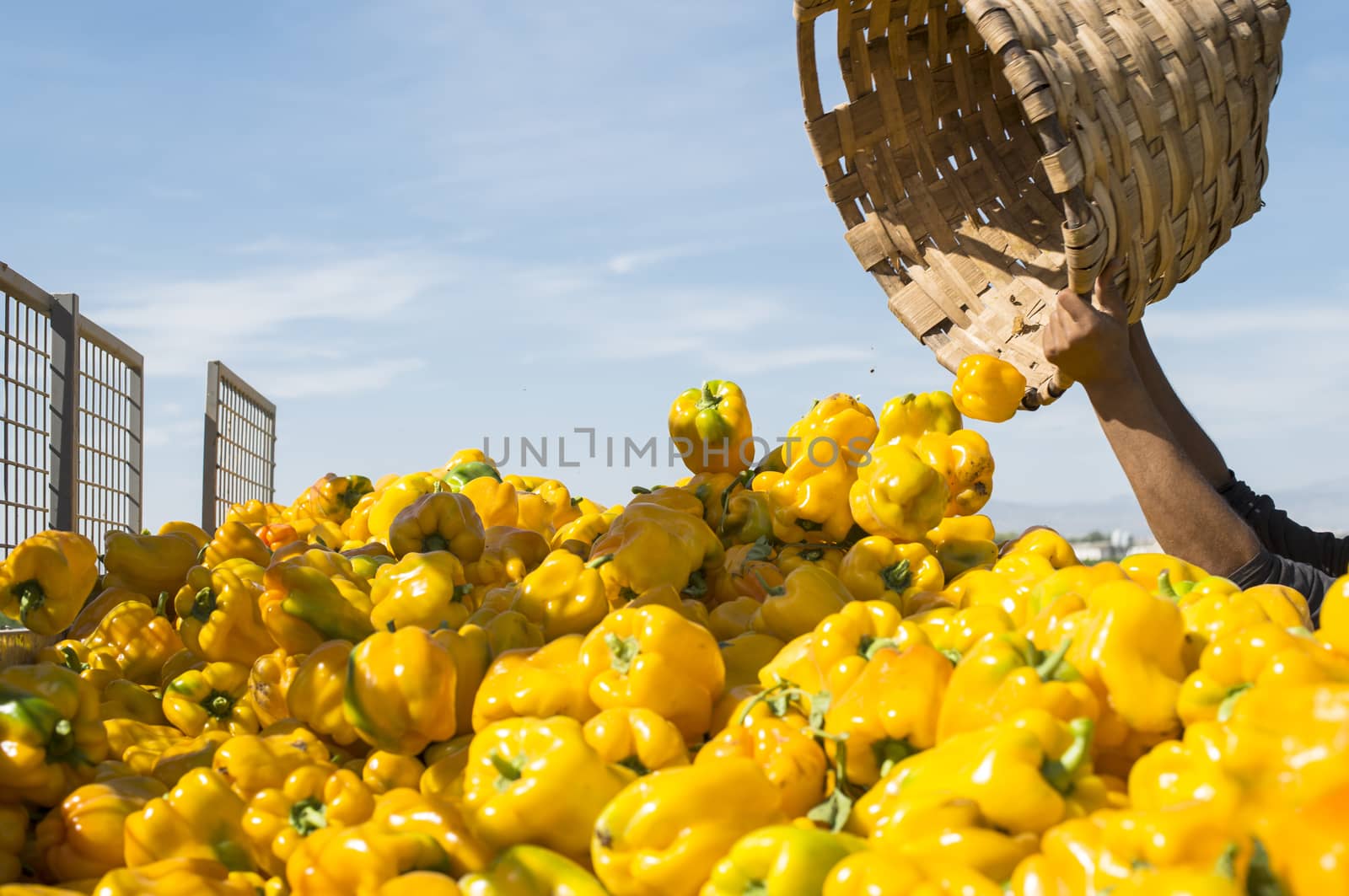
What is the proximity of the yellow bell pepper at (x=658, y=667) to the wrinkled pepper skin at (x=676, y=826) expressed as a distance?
298mm

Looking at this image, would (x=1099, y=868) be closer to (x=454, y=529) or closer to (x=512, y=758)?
(x=512, y=758)

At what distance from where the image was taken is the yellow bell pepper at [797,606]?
2.59 metres

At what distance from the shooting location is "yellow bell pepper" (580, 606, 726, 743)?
2.12 meters

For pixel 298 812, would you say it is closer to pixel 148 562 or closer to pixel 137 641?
pixel 137 641

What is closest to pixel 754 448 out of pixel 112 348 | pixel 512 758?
pixel 512 758

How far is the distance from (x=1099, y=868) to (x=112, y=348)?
16.4 ft

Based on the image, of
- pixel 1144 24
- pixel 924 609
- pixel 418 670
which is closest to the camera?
pixel 418 670

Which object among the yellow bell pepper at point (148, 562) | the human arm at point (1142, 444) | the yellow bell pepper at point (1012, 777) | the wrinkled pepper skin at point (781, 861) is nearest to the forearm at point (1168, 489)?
the human arm at point (1142, 444)

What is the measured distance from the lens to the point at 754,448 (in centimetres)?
402

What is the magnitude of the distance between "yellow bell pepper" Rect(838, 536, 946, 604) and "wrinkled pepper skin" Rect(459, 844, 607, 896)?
1.30 metres

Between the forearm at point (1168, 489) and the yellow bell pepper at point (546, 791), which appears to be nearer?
the yellow bell pepper at point (546, 791)

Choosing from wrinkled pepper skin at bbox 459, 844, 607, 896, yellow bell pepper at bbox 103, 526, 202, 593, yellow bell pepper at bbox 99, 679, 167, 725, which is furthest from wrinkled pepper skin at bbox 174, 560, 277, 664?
wrinkled pepper skin at bbox 459, 844, 607, 896

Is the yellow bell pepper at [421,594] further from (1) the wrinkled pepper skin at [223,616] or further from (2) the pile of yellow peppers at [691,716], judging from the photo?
(1) the wrinkled pepper skin at [223,616]

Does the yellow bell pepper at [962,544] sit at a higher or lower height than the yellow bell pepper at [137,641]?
A: higher
